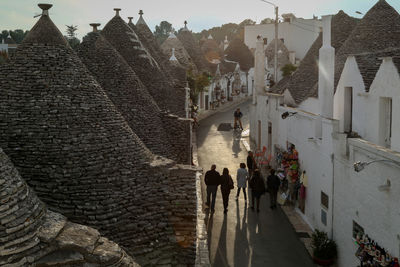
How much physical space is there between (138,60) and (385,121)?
10.7 metres

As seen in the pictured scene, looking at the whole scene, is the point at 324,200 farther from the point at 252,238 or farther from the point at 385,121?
the point at 385,121

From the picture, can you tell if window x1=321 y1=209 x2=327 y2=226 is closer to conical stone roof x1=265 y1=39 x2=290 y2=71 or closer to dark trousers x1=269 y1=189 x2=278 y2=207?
dark trousers x1=269 y1=189 x2=278 y2=207

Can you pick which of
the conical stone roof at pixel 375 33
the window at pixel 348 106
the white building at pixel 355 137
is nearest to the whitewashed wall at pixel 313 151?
the white building at pixel 355 137

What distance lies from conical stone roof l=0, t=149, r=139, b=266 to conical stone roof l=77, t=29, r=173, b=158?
6.53 m

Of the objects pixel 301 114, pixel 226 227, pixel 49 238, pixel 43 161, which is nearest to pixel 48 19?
pixel 43 161

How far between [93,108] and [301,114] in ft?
29.6

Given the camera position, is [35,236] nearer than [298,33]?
Yes

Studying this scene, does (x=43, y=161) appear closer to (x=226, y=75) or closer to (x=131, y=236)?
(x=131, y=236)

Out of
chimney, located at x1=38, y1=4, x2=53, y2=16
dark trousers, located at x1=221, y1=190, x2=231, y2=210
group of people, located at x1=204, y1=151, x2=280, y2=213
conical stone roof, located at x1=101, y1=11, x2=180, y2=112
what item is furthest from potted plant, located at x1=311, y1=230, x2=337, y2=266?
chimney, located at x1=38, y1=4, x2=53, y2=16

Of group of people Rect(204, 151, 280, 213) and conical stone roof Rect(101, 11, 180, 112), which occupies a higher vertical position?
conical stone roof Rect(101, 11, 180, 112)

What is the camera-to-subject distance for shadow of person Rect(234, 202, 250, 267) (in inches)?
482

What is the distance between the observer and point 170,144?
15.3 metres

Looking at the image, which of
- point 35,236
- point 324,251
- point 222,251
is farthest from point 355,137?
point 35,236

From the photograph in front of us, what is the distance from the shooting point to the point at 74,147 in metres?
9.02
